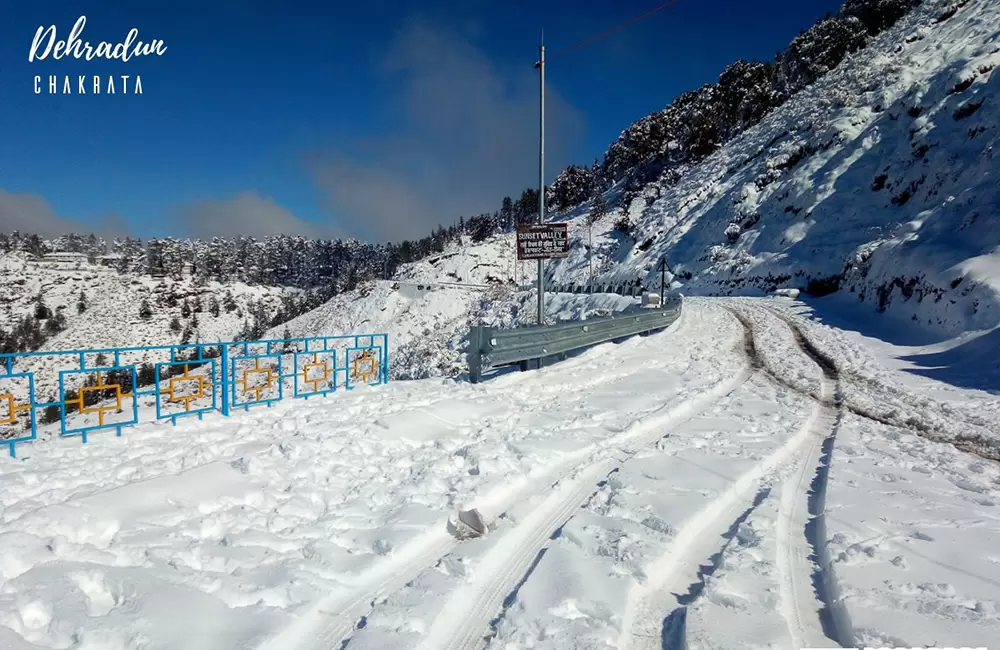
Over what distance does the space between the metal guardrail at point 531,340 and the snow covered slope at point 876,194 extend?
10.6 metres

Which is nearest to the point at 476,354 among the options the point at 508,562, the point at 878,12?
the point at 508,562

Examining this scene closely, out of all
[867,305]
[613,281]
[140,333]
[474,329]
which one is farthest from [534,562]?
[140,333]

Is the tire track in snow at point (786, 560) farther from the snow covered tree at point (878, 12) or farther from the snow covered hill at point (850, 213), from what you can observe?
the snow covered tree at point (878, 12)

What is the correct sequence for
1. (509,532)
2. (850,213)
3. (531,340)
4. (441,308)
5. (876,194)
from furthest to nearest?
(441,308) < (850,213) < (876,194) < (531,340) < (509,532)

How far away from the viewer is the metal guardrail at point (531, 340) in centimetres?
980

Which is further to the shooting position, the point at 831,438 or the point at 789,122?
the point at 789,122

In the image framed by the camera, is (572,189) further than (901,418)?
Yes

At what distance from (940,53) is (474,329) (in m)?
54.7

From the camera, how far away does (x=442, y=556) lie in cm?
404

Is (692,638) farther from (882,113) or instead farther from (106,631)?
(882,113)

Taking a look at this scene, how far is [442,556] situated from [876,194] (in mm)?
43274

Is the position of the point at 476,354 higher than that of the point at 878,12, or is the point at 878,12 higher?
the point at 878,12

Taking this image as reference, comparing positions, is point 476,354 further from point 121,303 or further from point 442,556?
point 121,303

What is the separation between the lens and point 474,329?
386 inches
